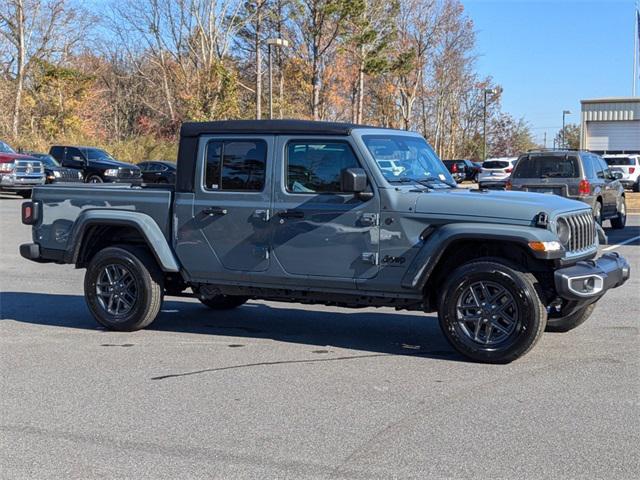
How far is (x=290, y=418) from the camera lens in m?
5.30

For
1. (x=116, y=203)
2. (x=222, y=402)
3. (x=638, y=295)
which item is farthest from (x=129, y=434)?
(x=638, y=295)

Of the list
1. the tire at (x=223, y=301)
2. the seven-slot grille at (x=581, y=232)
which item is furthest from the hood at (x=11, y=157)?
the seven-slot grille at (x=581, y=232)

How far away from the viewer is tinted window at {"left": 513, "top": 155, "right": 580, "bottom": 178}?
57.2 ft

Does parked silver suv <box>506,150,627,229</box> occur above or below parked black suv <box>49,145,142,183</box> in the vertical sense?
below

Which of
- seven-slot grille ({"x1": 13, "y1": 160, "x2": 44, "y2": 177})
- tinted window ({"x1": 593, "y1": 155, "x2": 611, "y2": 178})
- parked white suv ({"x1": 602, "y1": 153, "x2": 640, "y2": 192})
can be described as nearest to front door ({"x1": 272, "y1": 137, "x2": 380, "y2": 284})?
tinted window ({"x1": 593, "y1": 155, "x2": 611, "y2": 178})

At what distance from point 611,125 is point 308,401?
175ft

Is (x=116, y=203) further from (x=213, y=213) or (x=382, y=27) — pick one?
(x=382, y=27)

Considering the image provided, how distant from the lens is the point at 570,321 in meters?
7.62

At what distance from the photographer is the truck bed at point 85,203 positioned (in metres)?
7.77

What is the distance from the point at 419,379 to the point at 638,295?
16.0 ft

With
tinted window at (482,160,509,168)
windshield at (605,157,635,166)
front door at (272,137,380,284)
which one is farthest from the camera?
tinted window at (482,160,509,168)

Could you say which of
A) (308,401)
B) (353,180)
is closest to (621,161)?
(353,180)

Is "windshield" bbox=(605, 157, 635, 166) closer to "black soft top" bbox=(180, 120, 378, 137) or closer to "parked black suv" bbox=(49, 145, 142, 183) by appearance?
"parked black suv" bbox=(49, 145, 142, 183)

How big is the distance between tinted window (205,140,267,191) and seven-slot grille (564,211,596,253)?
2659 mm
